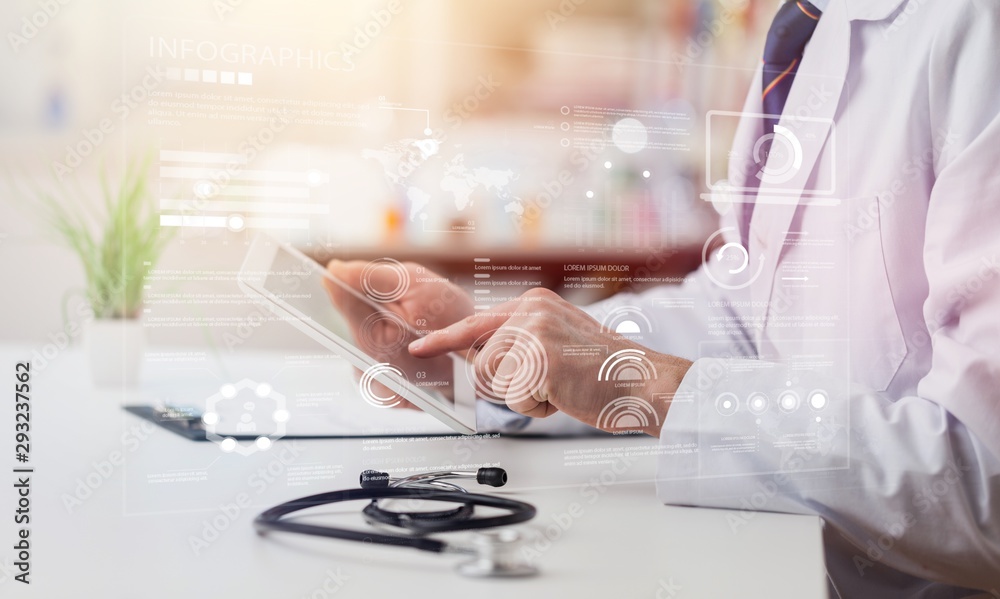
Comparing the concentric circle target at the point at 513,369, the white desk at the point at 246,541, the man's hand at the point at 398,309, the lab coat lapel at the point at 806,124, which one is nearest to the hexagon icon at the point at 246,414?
the white desk at the point at 246,541

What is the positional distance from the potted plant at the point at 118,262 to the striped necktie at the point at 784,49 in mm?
856

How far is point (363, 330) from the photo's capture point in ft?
3.06

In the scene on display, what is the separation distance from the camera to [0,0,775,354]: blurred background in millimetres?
859

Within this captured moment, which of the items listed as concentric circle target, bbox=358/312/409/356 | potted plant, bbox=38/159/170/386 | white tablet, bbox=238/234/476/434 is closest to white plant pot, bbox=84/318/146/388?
potted plant, bbox=38/159/170/386

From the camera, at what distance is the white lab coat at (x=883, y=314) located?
102 centimetres

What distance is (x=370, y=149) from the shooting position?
0.93 meters

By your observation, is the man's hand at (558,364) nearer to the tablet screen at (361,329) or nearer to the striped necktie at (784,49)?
the tablet screen at (361,329)

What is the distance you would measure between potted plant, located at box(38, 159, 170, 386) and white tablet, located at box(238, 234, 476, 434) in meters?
0.12

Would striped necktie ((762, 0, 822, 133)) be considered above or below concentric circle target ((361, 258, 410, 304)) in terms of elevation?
above

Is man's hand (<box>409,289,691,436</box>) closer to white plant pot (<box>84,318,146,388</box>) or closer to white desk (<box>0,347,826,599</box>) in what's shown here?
white desk (<box>0,347,826,599</box>)

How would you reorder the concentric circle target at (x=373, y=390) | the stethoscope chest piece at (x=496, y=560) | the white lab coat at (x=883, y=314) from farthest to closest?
the white lab coat at (x=883, y=314) < the concentric circle target at (x=373, y=390) < the stethoscope chest piece at (x=496, y=560)

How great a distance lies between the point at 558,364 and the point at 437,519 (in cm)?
26

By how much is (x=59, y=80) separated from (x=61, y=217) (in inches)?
10.8

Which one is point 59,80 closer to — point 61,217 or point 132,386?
point 61,217
